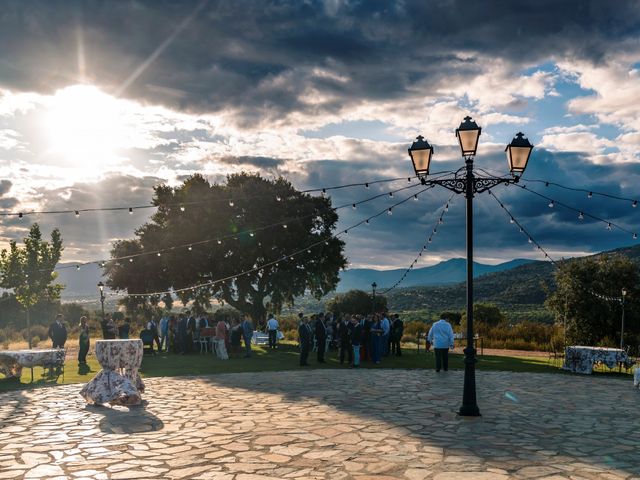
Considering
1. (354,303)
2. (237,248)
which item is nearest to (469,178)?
(237,248)

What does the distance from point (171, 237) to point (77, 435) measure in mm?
24415

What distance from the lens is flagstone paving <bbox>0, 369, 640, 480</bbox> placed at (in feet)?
21.5

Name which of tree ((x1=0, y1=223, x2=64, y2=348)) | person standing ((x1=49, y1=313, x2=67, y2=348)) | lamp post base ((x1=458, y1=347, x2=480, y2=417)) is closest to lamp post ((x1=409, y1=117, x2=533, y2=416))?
lamp post base ((x1=458, y1=347, x2=480, y2=417))

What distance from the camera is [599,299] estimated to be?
27.0m

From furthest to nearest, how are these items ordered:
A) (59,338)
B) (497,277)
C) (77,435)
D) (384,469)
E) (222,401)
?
(497,277)
(59,338)
(222,401)
(77,435)
(384,469)

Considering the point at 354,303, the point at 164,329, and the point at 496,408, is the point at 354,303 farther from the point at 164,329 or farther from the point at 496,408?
the point at 496,408

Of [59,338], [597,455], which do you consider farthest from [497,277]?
[597,455]

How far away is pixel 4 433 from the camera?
28.1 feet

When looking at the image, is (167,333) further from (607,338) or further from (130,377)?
(607,338)

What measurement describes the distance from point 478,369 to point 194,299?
20977 mm

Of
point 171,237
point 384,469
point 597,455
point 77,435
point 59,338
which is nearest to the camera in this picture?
point 384,469

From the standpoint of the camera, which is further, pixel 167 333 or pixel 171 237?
pixel 171 237

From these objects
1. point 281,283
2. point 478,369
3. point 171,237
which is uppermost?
point 171,237

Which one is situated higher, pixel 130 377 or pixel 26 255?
pixel 26 255
